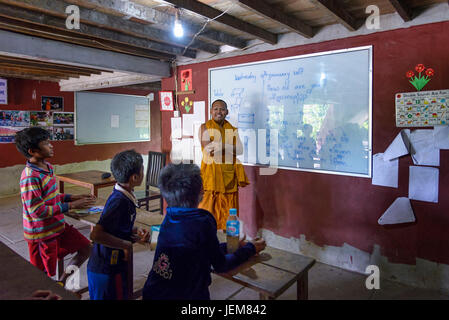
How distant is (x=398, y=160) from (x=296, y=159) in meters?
0.93

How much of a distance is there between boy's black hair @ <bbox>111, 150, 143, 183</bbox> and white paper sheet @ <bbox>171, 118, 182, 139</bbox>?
254 centimetres

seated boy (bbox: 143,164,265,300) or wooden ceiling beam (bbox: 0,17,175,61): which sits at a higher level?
wooden ceiling beam (bbox: 0,17,175,61)

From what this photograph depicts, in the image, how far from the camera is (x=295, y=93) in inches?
122

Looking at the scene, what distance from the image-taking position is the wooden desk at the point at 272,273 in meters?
1.33

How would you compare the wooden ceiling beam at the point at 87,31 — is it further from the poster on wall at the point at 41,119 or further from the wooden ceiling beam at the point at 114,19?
the poster on wall at the point at 41,119

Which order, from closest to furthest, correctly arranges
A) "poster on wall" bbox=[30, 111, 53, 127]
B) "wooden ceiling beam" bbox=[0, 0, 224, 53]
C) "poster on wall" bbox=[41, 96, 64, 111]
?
"wooden ceiling beam" bbox=[0, 0, 224, 53], "poster on wall" bbox=[30, 111, 53, 127], "poster on wall" bbox=[41, 96, 64, 111]

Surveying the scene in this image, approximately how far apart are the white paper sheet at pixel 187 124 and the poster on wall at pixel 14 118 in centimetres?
381

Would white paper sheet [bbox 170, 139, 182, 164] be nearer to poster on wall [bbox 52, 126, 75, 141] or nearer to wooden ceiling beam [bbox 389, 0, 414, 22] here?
wooden ceiling beam [bbox 389, 0, 414, 22]

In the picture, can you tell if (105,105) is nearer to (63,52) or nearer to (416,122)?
(63,52)

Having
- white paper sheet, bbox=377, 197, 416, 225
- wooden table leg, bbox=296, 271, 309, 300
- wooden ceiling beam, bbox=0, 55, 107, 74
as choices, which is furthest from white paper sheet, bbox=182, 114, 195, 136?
wooden table leg, bbox=296, 271, 309, 300

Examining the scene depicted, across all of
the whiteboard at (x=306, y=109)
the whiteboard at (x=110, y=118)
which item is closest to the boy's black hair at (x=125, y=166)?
the whiteboard at (x=306, y=109)

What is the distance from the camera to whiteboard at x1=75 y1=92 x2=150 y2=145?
6762 millimetres

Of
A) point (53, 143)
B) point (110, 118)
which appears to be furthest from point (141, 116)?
point (53, 143)
